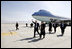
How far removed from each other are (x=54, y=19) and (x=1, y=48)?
148 feet

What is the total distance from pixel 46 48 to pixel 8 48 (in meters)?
2.42

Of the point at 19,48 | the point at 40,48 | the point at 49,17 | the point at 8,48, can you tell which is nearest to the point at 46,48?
the point at 40,48

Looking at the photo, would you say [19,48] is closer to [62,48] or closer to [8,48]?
[8,48]

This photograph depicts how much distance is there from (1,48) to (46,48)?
9.43ft

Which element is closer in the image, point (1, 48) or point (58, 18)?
point (1, 48)

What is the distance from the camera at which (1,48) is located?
930cm

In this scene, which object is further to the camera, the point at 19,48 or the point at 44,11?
the point at 44,11

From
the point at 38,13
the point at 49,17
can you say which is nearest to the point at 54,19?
the point at 49,17

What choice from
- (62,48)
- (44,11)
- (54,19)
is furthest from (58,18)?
(62,48)

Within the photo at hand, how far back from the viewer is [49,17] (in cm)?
5272

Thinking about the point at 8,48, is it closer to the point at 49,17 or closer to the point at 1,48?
the point at 1,48

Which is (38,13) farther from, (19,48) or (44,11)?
(19,48)

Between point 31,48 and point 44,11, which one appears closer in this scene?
point 31,48

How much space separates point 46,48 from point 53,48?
1.46 feet
